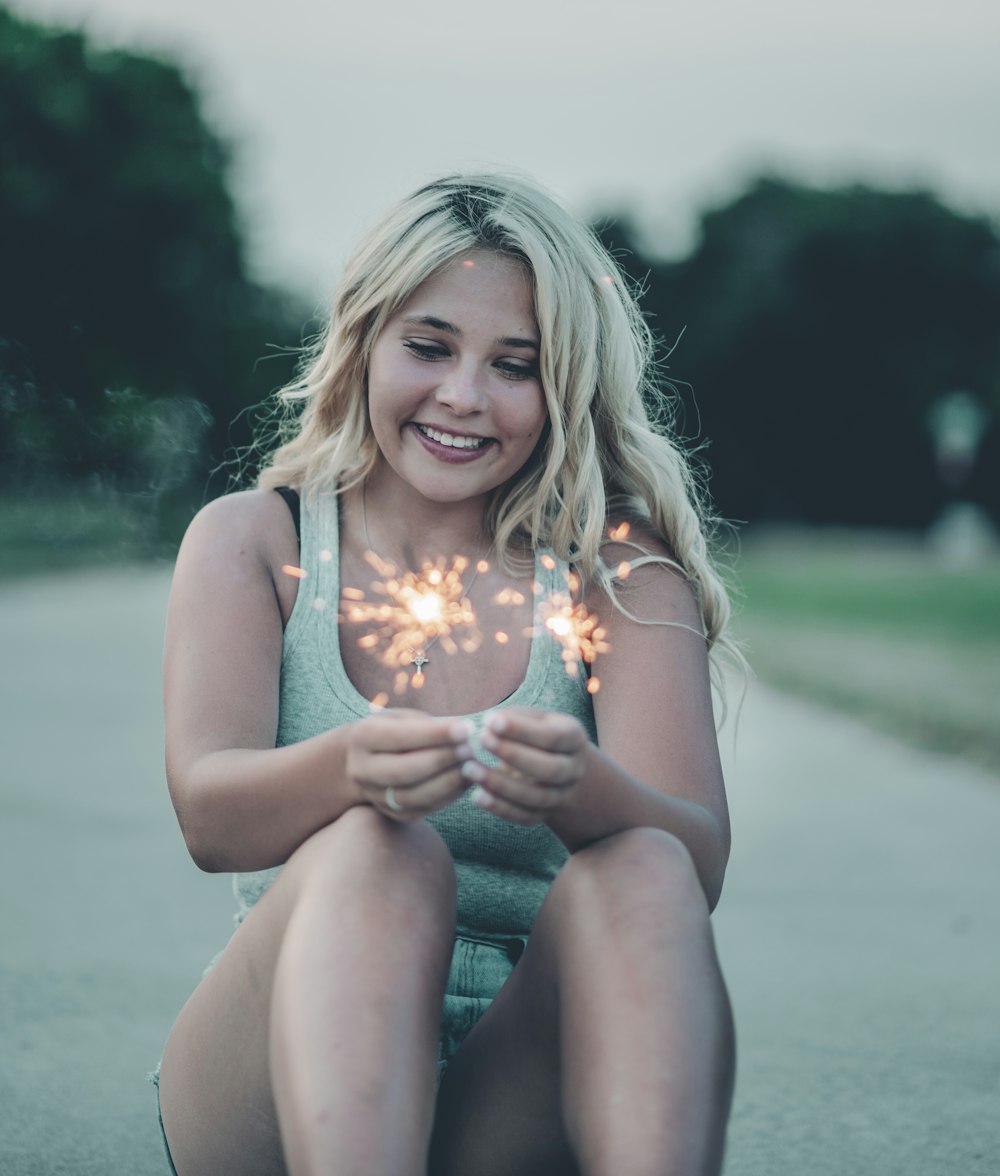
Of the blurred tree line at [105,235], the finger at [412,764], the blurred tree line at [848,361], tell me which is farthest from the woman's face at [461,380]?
the blurred tree line at [848,361]

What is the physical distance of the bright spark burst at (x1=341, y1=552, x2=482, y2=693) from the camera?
257 cm

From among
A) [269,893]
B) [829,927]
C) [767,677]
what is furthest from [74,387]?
[269,893]

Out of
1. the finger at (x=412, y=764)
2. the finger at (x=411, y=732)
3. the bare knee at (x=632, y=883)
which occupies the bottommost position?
the bare knee at (x=632, y=883)

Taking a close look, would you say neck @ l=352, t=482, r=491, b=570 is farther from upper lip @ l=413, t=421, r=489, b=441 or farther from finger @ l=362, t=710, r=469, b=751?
finger @ l=362, t=710, r=469, b=751

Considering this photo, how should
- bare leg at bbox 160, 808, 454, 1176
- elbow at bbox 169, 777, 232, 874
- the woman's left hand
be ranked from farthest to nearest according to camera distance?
elbow at bbox 169, 777, 232, 874, the woman's left hand, bare leg at bbox 160, 808, 454, 1176

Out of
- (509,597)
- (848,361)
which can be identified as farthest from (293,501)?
(848,361)

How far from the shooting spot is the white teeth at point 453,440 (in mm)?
2625

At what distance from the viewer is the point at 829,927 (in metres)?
4.54

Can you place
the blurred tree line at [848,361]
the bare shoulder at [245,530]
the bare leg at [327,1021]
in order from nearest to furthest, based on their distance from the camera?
1. the bare leg at [327,1021]
2. the bare shoulder at [245,530]
3. the blurred tree line at [848,361]

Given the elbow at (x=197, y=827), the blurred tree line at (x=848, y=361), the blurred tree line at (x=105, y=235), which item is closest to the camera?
the elbow at (x=197, y=827)

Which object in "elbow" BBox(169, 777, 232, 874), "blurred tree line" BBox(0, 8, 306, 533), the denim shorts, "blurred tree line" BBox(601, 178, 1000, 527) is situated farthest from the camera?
"blurred tree line" BBox(601, 178, 1000, 527)

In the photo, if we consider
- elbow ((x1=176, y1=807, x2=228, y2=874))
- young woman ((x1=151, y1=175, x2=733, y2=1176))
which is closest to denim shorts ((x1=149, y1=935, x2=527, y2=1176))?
young woman ((x1=151, y1=175, x2=733, y2=1176))

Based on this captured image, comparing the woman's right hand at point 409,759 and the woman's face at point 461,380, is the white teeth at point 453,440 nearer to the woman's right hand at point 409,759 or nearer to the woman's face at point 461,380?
the woman's face at point 461,380

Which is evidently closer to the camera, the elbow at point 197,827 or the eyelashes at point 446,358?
the elbow at point 197,827
